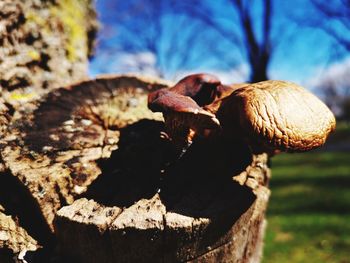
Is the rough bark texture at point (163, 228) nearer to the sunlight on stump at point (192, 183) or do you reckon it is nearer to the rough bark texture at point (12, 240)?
the sunlight on stump at point (192, 183)

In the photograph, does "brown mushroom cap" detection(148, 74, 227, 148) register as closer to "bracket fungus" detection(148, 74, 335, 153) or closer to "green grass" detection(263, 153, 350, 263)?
"bracket fungus" detection(148, 74, 335, 153)

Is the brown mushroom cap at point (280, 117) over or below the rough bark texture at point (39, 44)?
below

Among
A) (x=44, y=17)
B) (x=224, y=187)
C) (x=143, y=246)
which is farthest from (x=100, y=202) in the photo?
(x=44, y=17)

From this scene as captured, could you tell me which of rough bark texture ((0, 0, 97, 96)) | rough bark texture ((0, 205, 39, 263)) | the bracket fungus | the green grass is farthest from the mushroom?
the green grass

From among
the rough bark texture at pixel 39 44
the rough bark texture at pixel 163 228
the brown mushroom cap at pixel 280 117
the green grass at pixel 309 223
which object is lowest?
the green grass at pixel 309 223

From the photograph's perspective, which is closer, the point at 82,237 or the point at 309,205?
the point at 82,237

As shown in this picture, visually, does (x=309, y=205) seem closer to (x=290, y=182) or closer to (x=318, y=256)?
(x=318, y=256)

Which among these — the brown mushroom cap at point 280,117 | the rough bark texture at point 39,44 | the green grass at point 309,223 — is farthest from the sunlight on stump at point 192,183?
the green grass at point 309,223

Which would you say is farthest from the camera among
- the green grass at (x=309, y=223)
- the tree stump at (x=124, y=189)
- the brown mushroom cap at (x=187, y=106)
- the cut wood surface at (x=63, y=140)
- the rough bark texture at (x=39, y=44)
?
the green grass at (x=309, y=223)

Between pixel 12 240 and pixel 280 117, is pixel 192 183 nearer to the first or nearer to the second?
pixel 280 117
